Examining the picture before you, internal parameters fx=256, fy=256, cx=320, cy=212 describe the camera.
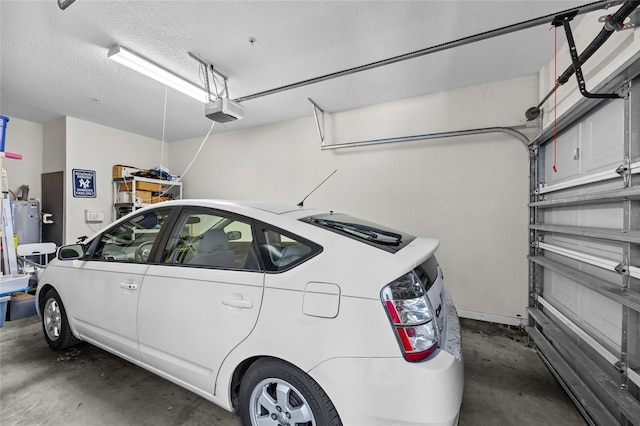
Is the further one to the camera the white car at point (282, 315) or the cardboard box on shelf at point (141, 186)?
the cardboard box on shelf at point (141, 186)

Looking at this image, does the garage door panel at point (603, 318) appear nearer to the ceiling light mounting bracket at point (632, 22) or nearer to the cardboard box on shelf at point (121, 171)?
the ceiling light mounting bracket at point (632, 22)

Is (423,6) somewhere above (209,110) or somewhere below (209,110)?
above

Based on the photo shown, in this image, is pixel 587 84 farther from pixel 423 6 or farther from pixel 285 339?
pixel 285 339

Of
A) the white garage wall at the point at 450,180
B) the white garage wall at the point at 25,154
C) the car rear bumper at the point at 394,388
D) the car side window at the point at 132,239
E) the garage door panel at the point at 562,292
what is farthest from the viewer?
the white garage wall at the point at 25,154

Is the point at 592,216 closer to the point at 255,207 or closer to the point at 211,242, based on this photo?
the point at 255,207

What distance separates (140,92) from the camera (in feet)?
10.7

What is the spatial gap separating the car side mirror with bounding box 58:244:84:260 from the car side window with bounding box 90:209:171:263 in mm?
101

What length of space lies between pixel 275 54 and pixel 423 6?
131 centimetres

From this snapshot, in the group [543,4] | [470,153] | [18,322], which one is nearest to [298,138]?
[470,153]

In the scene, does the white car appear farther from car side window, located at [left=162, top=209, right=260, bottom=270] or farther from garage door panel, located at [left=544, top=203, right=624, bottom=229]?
garage door panel, located at [left=544, top=203, right=624, bottom=229]

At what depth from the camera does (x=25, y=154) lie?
418 centimetres

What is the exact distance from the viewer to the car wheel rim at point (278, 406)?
1147 millimetres

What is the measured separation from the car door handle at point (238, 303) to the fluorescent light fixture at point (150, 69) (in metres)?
2.48

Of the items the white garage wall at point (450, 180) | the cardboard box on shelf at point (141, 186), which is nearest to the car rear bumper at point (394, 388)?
the white garage wall at point (450, 180)
